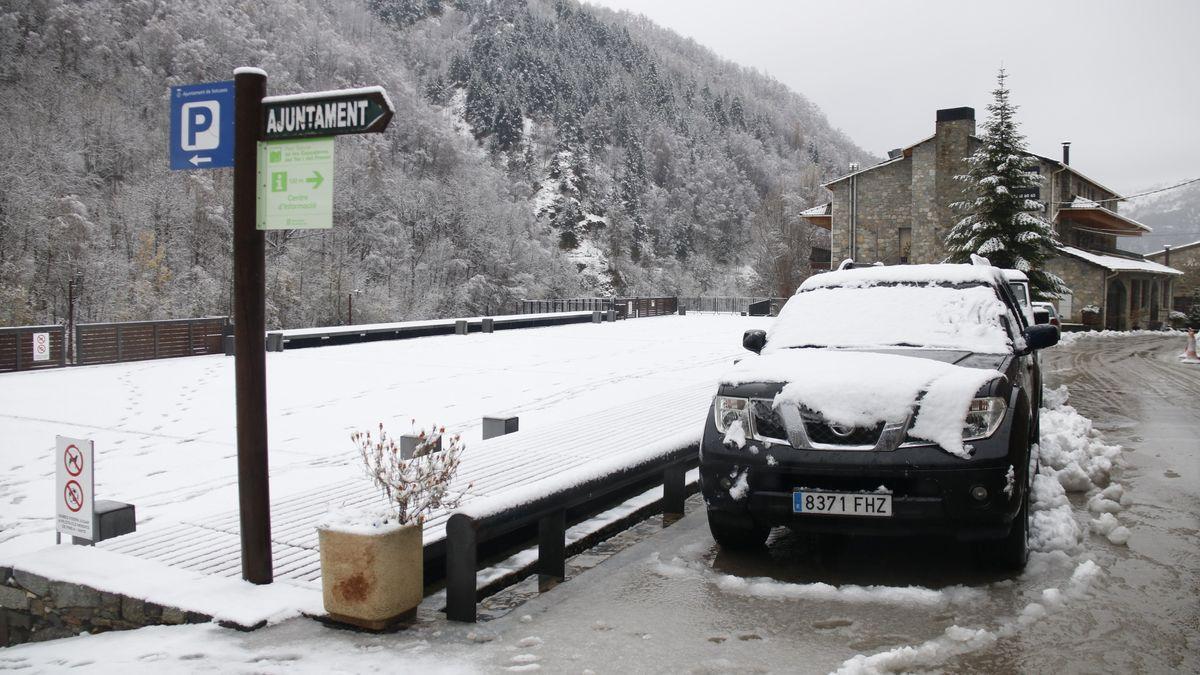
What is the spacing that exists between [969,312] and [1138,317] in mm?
50255

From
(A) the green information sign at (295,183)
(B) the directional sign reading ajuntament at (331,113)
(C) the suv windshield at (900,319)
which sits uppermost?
(B) the directional sign reading ajuntament at (331,113)

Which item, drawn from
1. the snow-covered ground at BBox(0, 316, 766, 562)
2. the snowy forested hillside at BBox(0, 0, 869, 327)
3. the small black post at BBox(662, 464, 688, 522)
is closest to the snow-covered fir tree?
the snow-covered ground at BBox(0, 316, 766, 562)

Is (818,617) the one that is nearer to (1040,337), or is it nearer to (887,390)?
(887,390)

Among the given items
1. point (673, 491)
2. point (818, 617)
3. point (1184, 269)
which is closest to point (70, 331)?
point (673, 491)

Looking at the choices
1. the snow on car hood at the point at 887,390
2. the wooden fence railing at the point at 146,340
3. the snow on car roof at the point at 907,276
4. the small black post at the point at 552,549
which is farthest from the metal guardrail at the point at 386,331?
the snow on car hood at the point at 887,390

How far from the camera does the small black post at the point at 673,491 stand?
23.7 ft

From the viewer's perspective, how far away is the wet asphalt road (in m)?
4.22

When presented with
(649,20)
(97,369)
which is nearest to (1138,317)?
(97,369)

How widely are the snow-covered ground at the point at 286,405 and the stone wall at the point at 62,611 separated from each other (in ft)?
1.47

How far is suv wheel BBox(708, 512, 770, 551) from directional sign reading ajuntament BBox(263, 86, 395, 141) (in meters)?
3.09

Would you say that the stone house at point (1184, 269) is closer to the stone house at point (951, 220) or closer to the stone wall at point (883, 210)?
the stone house at point (951, 220)

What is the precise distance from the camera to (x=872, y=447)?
4.99 metres

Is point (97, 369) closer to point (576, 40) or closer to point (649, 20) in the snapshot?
point (576, 40)

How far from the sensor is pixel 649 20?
198 metres
